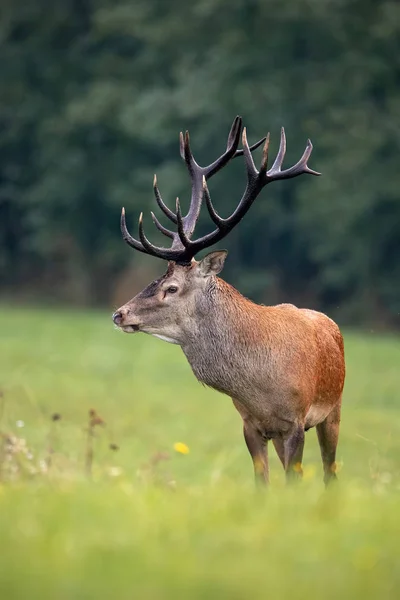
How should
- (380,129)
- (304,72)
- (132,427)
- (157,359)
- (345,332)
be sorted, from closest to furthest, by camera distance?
(132,427) → (157,359) → (345,332) → (380,129) → (304,72)

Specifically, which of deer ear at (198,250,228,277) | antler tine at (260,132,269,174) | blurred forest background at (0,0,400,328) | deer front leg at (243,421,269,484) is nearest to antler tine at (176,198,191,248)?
deer ear at (198,250,228,277)

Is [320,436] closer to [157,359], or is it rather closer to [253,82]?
[157,359]

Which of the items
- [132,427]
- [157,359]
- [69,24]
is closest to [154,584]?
[132,427]

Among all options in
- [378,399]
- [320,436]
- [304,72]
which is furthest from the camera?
[304,72]

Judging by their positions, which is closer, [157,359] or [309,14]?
[157,359]

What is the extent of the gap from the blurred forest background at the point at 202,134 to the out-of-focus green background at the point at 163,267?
0.08 metres

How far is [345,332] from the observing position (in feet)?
117

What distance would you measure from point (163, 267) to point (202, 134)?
14.0 feet

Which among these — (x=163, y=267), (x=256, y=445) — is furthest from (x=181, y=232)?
(x=163, y=267)

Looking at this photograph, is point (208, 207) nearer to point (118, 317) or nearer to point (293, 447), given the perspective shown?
point (118, 317)

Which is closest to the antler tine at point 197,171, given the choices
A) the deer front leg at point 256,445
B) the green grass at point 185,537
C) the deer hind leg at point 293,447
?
the deer front leg at point 256,445

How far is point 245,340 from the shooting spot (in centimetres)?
845

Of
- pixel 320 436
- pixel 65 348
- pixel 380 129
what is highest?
pixel 380 129

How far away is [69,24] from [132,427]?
34215 millimetres
